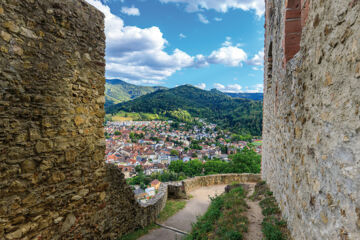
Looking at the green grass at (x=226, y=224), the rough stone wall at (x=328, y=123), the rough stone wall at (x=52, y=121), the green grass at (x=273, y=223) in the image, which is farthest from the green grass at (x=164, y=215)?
the rough stone wall at (x=328, y=123)

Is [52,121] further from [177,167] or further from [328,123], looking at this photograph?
[177,167]

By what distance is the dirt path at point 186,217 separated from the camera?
213 inches

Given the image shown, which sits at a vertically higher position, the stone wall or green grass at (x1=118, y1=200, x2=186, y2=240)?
green grass at (x1=118, y1=200, x2=186, y2=240)

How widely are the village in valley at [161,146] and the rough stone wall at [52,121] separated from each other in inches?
533

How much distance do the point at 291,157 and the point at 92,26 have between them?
12.9 ft

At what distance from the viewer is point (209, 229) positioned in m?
4.38

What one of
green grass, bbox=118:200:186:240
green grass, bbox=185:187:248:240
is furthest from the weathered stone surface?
green grass, bbox=185:187:248:240

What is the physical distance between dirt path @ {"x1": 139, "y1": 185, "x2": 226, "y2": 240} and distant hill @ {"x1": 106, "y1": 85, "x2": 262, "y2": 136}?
5562cm

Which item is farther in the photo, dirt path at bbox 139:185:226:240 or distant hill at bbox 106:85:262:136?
distant hill at bbox 106:85:262:136

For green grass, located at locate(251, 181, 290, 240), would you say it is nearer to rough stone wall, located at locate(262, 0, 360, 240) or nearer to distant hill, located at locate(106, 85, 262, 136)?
rough stone wall, located at locate(262, 0, 360, 240)

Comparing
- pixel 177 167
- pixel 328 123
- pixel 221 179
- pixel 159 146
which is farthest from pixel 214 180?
pixel 159 146

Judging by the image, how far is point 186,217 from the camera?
7074mm

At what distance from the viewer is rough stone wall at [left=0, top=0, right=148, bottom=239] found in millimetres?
2383

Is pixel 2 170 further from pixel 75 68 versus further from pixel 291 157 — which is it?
pixel 291 157
